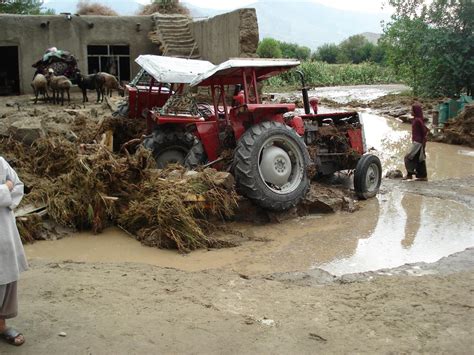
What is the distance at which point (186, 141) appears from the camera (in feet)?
29.9

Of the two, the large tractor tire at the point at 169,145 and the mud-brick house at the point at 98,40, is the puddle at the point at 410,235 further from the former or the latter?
the mud-brick house at the point at 98,40

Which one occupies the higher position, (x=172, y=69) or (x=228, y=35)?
(x=228, y=35)

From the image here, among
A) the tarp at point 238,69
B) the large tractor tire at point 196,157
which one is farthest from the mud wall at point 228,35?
the large tractor tire at point 196,157

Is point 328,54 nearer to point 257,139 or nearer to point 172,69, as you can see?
point 172,69

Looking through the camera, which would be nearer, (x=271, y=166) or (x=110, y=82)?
(x=271, y=166)

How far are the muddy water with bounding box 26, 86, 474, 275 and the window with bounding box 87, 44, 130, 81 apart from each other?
16.0 m

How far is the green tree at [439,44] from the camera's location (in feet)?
72.8

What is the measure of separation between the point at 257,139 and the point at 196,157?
107cm

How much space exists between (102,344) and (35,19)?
1925 centimetres

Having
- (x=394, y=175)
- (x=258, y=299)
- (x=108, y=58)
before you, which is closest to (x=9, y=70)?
(x=108, y=58)

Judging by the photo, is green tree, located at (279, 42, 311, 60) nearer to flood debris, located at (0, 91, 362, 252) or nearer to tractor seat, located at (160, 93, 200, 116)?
tractor seat, located at (160, 93, 200, 116)

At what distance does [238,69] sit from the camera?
7.94 metres

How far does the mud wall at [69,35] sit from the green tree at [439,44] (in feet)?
35.7

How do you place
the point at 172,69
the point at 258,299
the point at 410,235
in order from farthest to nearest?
the point at 172,69
the point at 410,235
the point at 258,299
